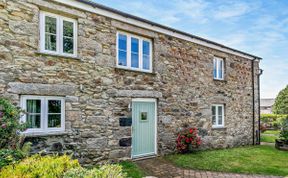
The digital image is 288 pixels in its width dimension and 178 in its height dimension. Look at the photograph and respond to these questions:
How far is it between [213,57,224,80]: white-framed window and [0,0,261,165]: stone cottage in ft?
2.14

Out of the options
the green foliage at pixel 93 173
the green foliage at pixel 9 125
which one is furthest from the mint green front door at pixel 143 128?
the green foliage at pixel 93 173

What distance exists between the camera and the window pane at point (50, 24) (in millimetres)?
6629

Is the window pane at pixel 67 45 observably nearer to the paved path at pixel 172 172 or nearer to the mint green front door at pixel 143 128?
the mint green front door at pixel 143 128

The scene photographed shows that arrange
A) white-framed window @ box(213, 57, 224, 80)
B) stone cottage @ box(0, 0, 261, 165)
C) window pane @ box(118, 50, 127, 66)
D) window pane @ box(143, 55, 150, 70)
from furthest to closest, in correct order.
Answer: white-framed window @ box(213, 57, 224, 80), window pane @ box(143, 55, 150, 70), window pane @ box(118, 50, 127, 66), stone cottage @ box(0, 0, 261, 165)

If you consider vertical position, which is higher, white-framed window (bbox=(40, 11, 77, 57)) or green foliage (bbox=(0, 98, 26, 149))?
white-framed window (bbox=(40, 11, 77, 57))

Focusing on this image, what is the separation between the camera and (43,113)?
643 centimetres

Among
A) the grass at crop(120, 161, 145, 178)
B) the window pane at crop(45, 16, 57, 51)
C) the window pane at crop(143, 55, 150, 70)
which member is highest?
the window pane at crop(45, 16, 57, 51)

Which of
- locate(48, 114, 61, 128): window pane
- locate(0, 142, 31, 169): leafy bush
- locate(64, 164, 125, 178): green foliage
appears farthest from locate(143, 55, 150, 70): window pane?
locate(64, 164, 125, 178): green foliage

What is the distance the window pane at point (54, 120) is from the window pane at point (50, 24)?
2.63m

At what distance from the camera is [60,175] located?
337 centimetres

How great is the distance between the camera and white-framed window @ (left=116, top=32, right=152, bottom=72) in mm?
8258

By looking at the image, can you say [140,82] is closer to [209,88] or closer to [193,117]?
[193,117]

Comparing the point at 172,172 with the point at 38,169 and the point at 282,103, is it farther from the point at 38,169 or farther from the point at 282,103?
the point at 282,103

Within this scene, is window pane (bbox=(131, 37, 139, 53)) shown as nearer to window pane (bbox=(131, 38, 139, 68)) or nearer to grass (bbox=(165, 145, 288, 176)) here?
window pane (bbox=(131, 38, 139, 68))
